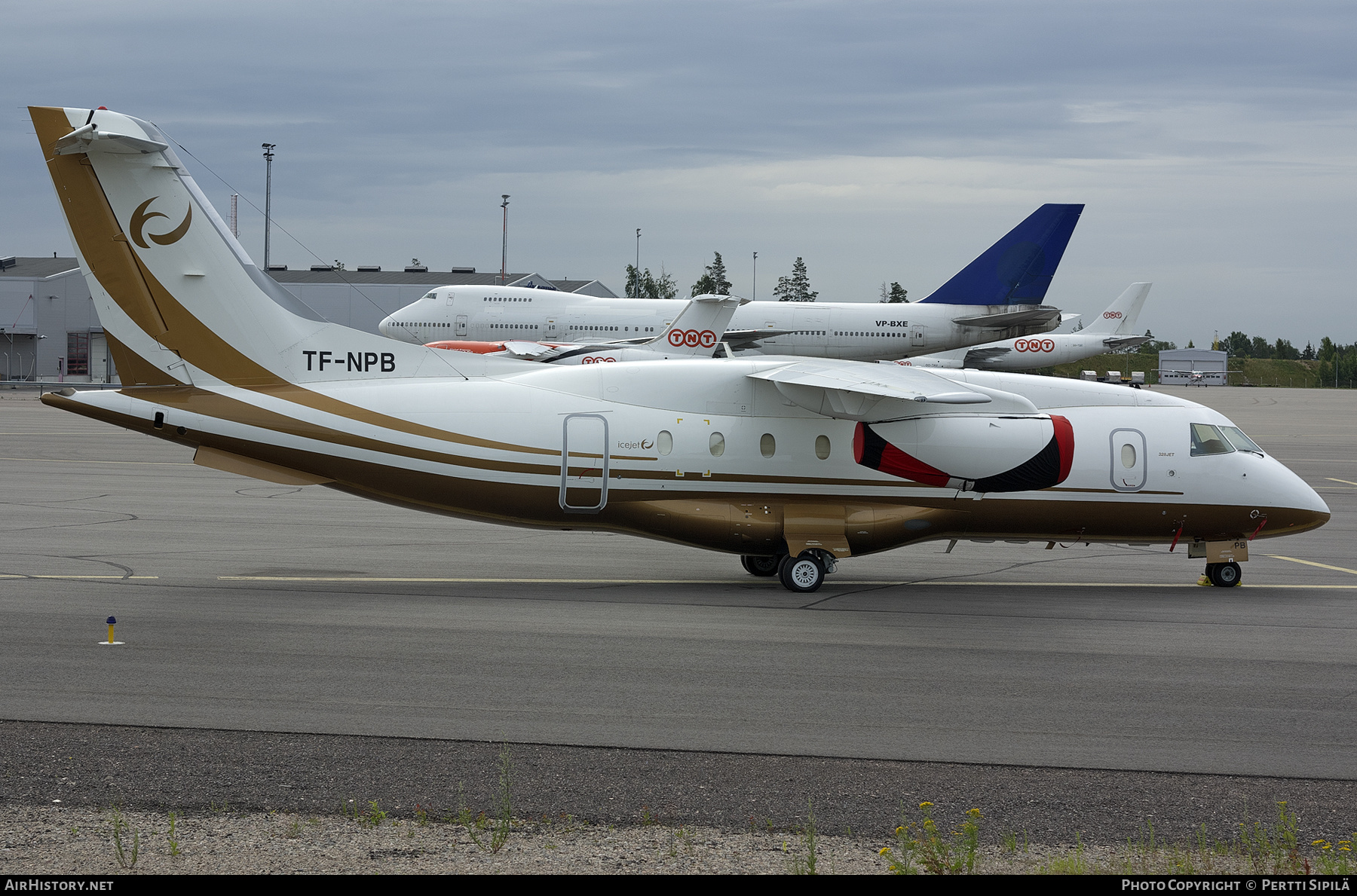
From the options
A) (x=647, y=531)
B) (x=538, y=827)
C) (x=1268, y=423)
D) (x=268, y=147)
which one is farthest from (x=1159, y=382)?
(x=538, y=827)

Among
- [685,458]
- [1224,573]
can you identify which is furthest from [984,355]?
[685,458]

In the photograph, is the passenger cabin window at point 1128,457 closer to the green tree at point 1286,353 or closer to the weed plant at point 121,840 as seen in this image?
the weed plant at point 121,840

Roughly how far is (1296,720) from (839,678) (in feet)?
13.0

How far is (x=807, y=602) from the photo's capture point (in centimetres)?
1447

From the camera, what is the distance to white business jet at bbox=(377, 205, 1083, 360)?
48.4 m

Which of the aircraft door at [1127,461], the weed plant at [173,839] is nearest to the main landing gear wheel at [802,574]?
the aircraft door at [1127,461]

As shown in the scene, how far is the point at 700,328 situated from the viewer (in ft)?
122

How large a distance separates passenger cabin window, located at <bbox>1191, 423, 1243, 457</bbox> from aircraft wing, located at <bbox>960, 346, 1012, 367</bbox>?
136ft

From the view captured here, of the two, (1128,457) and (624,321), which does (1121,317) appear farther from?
(1128,457)

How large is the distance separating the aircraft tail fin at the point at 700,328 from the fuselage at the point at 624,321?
1215cm

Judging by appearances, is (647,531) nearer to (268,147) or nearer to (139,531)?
(139,531)

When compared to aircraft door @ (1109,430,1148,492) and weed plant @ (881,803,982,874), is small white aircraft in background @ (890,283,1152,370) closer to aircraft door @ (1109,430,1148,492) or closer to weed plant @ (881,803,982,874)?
aircraft door @ (1109,430,1148,492)

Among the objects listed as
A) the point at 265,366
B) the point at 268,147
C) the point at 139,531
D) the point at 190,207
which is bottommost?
the point at 139,531

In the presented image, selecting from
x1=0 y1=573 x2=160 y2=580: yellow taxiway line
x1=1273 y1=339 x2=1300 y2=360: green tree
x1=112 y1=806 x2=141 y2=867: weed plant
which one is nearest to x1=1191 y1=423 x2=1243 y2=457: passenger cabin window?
x1=112 y1=806 x2=141 y2=867: weed plant
